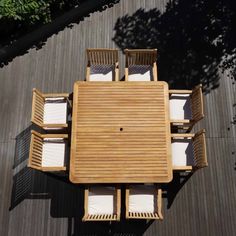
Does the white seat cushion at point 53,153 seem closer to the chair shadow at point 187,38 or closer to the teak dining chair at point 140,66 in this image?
the teak dining chair at point 140,66

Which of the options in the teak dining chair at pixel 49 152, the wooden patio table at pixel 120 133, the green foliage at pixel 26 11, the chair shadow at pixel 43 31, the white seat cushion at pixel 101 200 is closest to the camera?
the wooden patio table at pixel 120 133

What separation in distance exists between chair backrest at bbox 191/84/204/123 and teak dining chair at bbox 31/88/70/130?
2.06 meters

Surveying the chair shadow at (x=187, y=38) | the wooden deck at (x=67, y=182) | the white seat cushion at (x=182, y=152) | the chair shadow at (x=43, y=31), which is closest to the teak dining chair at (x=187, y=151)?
the white seat cushion at (x=182, y=152)

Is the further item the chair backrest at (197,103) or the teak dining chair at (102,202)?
the chair backrest at (197,103)

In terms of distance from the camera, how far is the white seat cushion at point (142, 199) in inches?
194

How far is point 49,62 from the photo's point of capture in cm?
657

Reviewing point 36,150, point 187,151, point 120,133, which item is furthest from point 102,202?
point 187,151

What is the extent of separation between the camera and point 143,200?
4945mm

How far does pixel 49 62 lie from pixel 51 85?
0.52 m

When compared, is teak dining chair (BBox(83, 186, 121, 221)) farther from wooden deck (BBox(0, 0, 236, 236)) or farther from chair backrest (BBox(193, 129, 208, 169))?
chair backrest (BBox(193, 129, 208, 169))

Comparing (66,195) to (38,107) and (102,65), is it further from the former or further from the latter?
(102,65)

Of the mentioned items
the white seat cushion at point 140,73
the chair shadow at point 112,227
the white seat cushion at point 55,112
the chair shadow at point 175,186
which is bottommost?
the chair shadow at point 112,227

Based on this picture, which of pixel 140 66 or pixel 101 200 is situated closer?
pixel 101 200

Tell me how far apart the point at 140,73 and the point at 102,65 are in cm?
69
